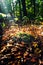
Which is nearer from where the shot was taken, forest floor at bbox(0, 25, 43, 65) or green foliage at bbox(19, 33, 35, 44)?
forest floor at bbox(0, 25, 43, 65)

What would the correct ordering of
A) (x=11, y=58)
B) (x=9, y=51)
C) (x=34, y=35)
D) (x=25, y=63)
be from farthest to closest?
(x=34, y=35) → (x=9, y=51) → (x=11, y=58) → (x=25, y=63)

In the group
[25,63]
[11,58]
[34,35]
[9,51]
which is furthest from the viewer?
[34,35]

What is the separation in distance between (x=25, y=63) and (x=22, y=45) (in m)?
1.50

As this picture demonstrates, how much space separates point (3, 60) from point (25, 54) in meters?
1.08

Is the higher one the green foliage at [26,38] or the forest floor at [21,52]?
the green foliage at [26,38]

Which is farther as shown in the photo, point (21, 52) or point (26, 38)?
point (26, 38)

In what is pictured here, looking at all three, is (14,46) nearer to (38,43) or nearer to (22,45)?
(22,45)

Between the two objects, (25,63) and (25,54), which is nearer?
(25,63)

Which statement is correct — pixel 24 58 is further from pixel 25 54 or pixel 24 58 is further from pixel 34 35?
pixel 34 35

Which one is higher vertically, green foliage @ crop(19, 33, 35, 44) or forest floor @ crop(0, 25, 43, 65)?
green foliage @ crop(19, 33, 35, 44)

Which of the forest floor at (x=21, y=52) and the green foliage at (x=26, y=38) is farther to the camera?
the green foliage at (x=26, y=38)

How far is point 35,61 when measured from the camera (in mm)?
6234

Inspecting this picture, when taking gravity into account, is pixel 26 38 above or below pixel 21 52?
above

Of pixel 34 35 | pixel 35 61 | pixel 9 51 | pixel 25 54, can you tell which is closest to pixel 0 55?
pixel 9 51
